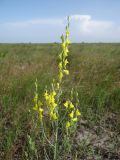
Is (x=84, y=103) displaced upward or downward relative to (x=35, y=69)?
downward

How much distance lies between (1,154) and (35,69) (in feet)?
8.96

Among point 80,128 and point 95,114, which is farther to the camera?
point 95,114

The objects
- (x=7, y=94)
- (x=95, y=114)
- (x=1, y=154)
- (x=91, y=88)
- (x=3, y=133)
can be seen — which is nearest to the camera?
(x=1, y=154)

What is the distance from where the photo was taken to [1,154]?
11.2 ft

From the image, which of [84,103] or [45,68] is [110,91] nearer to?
[84,103]

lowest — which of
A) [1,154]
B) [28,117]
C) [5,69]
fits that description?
[1,154]

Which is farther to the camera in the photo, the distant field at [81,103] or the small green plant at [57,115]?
the distant field at [81,103]

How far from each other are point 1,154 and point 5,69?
2.73m

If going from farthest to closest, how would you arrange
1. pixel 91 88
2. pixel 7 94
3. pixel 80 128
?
pixel 91 88 → pixel 7 94 → pixel 80 128

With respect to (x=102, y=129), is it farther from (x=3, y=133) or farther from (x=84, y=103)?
(x=3, y=133)

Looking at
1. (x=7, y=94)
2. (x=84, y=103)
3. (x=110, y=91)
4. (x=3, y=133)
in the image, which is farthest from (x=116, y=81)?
(x=3, y=133)

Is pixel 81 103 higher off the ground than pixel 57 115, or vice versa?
pixel 57 115

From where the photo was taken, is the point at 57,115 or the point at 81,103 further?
the point at 81,103

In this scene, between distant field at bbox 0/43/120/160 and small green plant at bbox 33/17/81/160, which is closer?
small green plant at bbox 33/17/81/160
